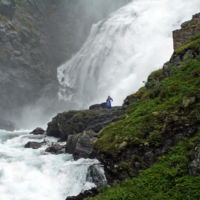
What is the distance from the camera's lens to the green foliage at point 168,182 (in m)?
4.70

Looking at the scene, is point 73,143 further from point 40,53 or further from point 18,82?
point 40,53

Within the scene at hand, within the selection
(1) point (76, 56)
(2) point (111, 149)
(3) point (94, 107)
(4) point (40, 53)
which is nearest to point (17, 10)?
(4) point (40, 53)

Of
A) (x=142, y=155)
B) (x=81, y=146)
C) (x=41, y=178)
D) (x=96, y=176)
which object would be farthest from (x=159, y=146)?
(x=81, y=146)

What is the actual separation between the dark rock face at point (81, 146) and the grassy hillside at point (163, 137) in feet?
28.2

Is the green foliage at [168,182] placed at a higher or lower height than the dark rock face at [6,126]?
lower

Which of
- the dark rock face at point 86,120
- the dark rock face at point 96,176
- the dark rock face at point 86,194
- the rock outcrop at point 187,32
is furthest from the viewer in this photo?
the dark rock face at point 86,120

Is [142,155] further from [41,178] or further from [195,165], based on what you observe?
[41,178]

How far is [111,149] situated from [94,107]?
2207cm

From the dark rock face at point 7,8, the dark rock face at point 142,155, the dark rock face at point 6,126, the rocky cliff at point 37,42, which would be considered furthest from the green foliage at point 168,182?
the dark rock face at point 7,8

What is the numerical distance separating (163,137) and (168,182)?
6.67 ft

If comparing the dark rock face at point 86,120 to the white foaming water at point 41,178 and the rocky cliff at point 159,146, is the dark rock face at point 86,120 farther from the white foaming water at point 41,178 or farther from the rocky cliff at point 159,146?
the rocky cliff at point 159,146

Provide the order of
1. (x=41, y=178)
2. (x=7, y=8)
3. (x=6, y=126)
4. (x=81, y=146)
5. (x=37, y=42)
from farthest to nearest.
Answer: (x=37, y=42)
(x=7, y=8)
(x=6, y=126)
(x=81, y=146)
(x=41, y=178)

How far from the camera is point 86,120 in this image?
24.5 metres

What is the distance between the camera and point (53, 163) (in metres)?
17.0
